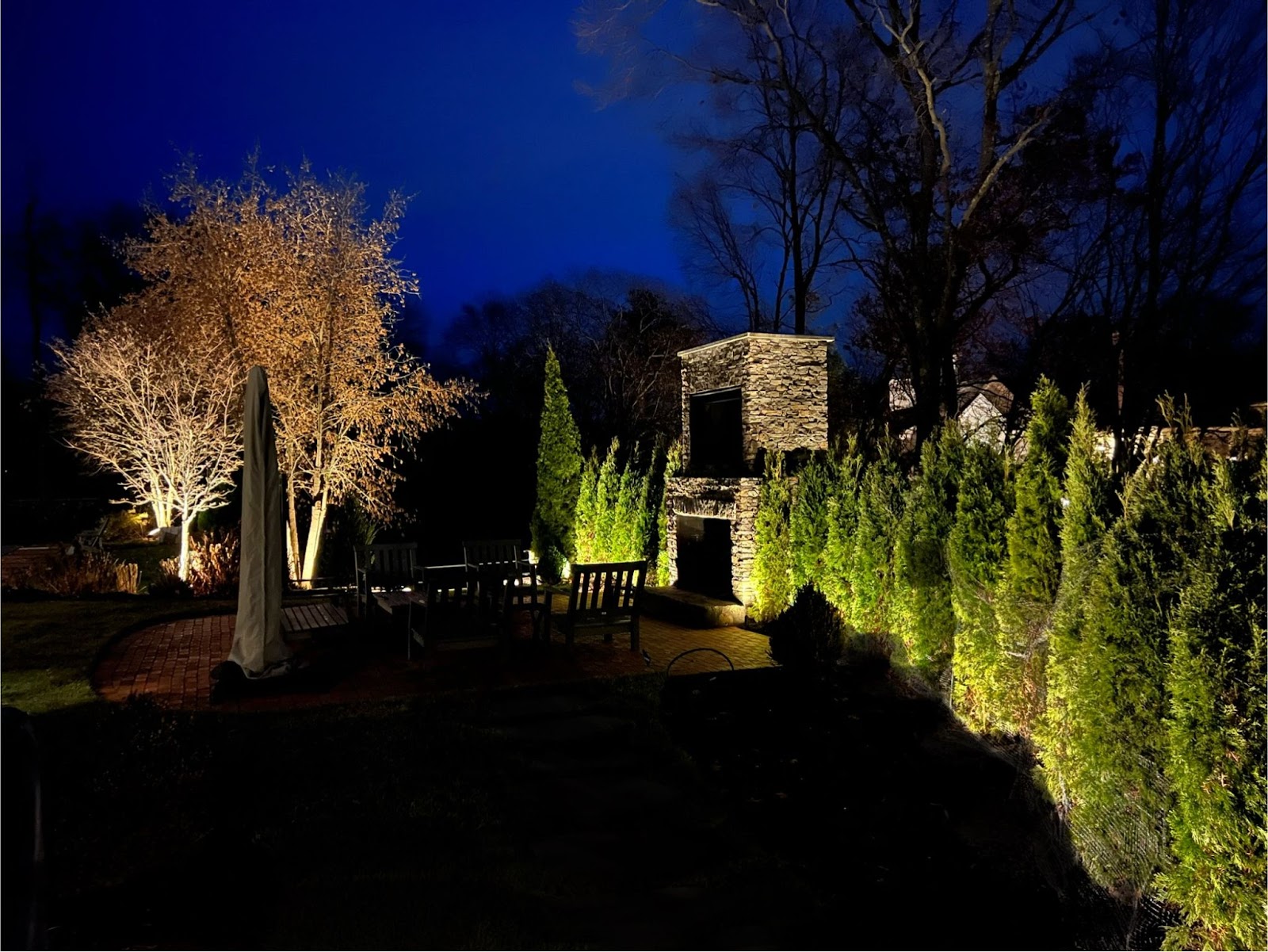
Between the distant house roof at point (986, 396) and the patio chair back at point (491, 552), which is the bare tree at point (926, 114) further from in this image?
the patio chair back at point (491, 552)

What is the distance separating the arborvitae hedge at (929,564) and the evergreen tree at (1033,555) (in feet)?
3.17

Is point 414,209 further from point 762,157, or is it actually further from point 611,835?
point 611,835

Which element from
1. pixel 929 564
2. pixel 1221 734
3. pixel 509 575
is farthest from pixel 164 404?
pixel 1221 734

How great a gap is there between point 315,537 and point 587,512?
15.7 feet

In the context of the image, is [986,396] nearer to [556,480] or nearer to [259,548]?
[556,480]

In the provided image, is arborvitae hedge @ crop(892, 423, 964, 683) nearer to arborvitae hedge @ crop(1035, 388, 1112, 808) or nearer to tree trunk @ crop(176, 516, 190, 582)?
arborvitae hedge @ crop(1035, 388, 1112, 808)

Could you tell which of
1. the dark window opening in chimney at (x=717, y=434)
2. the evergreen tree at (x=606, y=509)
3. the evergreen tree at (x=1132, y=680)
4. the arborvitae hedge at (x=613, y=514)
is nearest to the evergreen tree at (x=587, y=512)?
the arborvitae hedge at (x=613, y=514)

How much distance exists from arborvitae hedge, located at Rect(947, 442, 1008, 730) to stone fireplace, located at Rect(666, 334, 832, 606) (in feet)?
11.6

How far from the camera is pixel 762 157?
20.1 m

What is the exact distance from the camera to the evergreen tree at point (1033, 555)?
16.4ft

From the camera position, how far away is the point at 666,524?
11602 mm

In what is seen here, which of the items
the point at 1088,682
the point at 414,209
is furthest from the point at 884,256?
the point at 414,209

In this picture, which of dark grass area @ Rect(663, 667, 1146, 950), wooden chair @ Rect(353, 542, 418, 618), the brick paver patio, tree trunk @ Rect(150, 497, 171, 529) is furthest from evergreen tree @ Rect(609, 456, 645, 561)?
tree trunk @ Rect(150, 497, 171, 529)

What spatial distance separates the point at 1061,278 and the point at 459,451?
45.4 feet
